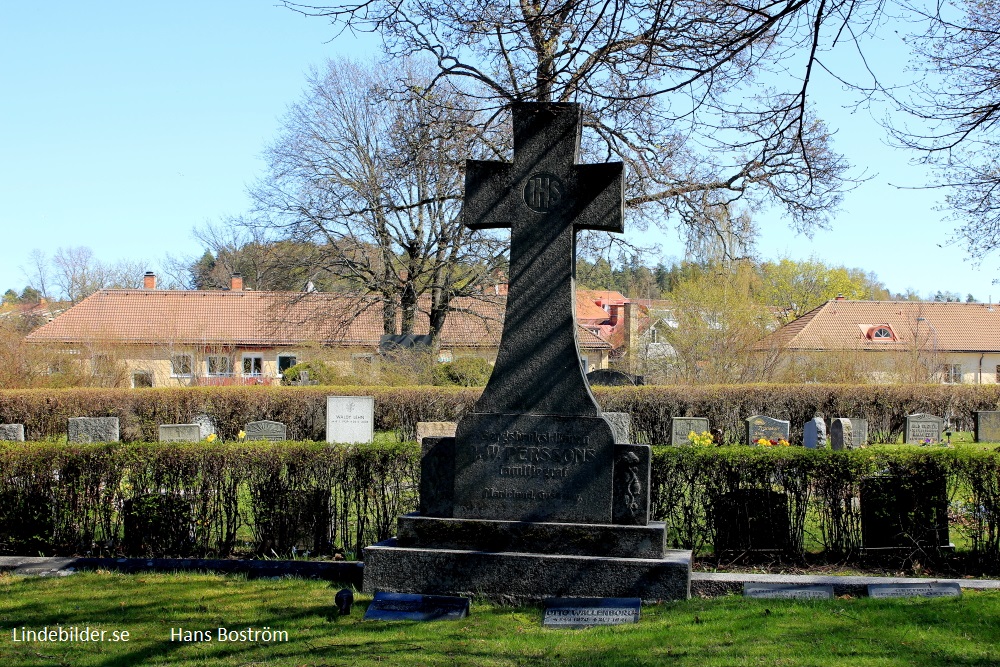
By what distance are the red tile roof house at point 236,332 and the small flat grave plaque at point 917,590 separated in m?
22.9

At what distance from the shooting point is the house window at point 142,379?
33.3m

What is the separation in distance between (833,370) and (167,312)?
3261cm

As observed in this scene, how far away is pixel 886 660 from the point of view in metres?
5.03

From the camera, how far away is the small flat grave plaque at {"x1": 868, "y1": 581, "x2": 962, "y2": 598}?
6516 millimetres

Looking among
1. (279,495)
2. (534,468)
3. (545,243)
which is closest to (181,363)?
(279,495)

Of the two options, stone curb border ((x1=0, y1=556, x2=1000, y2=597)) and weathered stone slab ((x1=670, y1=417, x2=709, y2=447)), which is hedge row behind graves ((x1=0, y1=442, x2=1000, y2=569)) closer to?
stone curb border ((x1=0, y1=556, x2=1000, y2=597))

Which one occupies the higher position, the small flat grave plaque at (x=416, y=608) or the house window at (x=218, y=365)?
the house window at (x=218, y=365)

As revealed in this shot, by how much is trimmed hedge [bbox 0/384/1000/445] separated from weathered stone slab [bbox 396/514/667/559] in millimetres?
14668

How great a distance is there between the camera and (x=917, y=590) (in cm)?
657

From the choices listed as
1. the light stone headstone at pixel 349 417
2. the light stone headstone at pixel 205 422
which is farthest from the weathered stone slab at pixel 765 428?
the light stone headstone at pixel 205 422

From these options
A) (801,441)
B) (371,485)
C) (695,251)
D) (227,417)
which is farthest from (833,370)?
(371,485)

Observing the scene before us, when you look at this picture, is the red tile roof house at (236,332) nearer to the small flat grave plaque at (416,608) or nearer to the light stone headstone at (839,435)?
the light stone headstone at (839,435)

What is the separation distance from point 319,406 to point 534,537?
52.3 ft

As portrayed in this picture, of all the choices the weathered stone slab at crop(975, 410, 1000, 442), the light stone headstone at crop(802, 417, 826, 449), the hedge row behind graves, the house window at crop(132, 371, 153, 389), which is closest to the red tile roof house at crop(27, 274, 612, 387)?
the house window at crop(132, 371, 153, 389)
